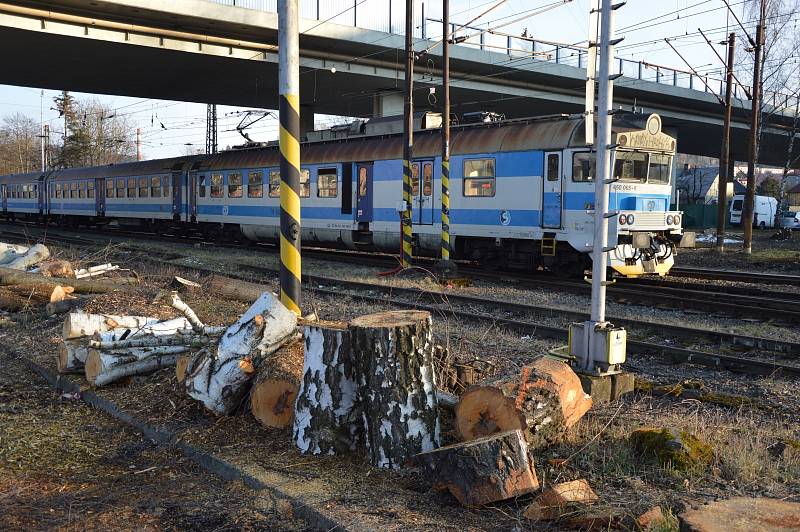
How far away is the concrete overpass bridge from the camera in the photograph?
2255 centimetres

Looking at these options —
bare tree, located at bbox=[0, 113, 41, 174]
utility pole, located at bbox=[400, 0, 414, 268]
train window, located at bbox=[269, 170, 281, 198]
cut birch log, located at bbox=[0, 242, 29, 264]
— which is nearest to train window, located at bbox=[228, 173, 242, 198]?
train window, located at bbox=[269, 170, 281, 198]

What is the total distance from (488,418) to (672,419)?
172 centimetres

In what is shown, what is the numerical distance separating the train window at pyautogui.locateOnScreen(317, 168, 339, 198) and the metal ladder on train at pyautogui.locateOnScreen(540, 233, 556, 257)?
23.9 feet

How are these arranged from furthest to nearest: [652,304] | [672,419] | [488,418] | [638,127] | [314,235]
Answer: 1. [314,235]
2. [638,127]
3. [652,304]
4. [672,419]
5. [488,418]

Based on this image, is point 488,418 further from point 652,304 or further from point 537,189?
point 537,189

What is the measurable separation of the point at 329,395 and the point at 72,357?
328 centimetres

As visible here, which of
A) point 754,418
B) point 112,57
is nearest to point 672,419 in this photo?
point 754,418

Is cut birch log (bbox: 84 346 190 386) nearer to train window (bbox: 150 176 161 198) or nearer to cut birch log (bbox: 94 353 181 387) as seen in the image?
cut birch log (bbox: 94 353 181 387)

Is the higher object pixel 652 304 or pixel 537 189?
pixel 537 189

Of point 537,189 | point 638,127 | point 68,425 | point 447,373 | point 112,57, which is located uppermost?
point 112,57

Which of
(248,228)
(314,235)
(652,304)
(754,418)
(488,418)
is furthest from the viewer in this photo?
(248,228)

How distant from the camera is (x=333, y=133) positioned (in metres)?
22.0

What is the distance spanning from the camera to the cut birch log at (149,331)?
6.75 meters

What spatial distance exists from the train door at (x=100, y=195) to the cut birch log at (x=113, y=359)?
30502 mm
